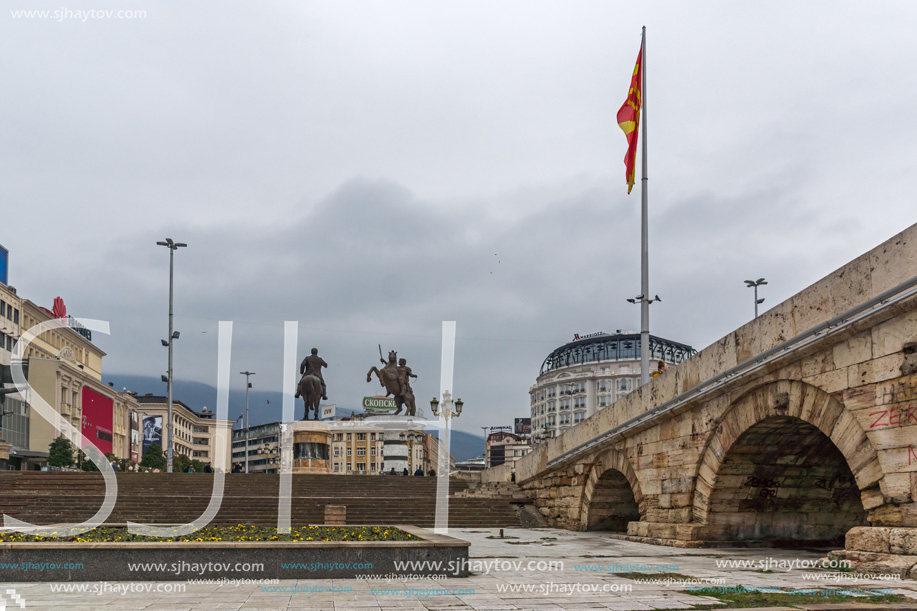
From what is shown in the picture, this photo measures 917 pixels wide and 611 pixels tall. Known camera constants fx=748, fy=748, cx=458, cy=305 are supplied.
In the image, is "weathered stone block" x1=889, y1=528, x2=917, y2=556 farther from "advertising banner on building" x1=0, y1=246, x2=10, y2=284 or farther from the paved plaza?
"advertising banner on building" x1=0, y1=246, x2=10, y2=284

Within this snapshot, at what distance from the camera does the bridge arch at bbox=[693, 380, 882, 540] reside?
41.0 ft

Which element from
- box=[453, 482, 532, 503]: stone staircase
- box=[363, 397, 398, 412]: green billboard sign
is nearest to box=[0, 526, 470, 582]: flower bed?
box=[453, 482, 532, 503]: stone staircase

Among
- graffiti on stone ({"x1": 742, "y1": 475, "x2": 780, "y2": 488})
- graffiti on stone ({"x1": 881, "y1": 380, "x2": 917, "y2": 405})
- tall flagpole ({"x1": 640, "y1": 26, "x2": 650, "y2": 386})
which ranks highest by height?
tall flagpole ({"x1": 640, "y1": 26, "x2": 650, "y2": 386})

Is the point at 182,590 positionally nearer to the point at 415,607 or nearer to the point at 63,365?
the point at 415,607

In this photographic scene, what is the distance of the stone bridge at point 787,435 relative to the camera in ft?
31.3

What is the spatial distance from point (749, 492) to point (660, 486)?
6.44 feet

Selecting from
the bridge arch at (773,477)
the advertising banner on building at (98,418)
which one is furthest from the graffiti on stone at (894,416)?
the advertising banner on building at (98,418)

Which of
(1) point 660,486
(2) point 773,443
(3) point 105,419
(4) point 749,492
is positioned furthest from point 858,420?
(3) point 105,419

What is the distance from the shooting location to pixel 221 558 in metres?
9.64

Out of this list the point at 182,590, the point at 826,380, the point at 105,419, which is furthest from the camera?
the point at 105,419

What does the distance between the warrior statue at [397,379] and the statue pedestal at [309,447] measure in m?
5.47

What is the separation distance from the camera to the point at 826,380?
421 inches

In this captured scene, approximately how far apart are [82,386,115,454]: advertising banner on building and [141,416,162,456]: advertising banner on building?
1796 centimetres

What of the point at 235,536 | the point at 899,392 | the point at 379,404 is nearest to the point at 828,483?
the point at 899,392
